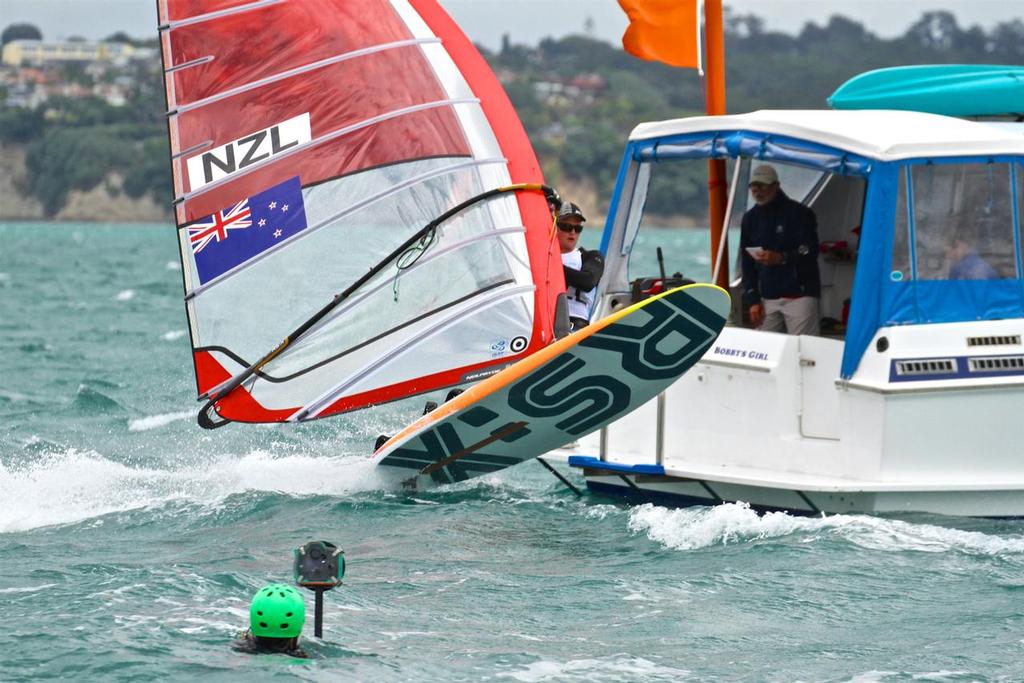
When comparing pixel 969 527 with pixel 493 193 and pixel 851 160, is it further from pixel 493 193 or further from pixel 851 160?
pixel 493 193

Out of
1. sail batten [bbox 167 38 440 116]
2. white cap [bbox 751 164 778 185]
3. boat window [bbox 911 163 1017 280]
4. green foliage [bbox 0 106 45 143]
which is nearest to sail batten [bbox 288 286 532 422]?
sail batten [bbox 167 38 440 116]

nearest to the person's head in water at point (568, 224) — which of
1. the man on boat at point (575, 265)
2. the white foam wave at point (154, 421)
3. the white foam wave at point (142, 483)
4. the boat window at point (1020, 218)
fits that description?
the man on boat at point (575, 265)

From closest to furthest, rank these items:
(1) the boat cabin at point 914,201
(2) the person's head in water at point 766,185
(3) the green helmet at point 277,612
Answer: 1. (3) the green helmet at point 277,612
2. (1) the boat cabin at point 914,201
3. (2) the person's head in water at point 766,185

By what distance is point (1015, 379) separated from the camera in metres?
9.90

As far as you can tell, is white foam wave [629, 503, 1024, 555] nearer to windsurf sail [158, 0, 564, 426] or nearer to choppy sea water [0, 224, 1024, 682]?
choppy sea water [0, 224, 1024, 682]

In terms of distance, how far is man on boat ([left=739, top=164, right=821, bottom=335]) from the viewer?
1084cm

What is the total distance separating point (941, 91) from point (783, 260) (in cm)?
227

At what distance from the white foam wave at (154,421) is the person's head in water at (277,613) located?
7825mm

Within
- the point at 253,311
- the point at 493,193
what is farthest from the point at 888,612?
the point at 253,311

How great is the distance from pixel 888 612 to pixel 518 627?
181 centimetres

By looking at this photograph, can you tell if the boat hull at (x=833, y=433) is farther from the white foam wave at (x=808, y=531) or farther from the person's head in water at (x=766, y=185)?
the person's head in water at (x=766, y=185)

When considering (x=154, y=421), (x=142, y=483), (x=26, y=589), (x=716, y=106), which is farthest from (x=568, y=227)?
(x=154, y=421)

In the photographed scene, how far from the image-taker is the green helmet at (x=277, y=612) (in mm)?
7109

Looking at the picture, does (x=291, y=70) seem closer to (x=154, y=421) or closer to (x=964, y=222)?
(x=964, y=222)
